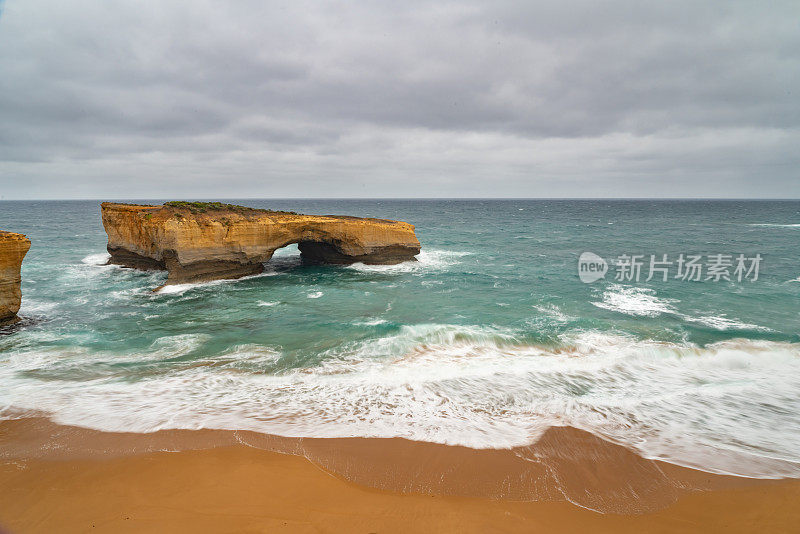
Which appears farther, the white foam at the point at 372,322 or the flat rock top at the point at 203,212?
the flat rock top at the point at 203,212

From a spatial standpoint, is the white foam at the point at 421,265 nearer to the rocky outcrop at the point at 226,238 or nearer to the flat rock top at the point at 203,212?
the rocky outcrop at the point at 226,238

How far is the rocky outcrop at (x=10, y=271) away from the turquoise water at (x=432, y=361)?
1.08 metres

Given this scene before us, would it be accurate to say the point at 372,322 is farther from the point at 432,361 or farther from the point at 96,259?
the point at 96,259

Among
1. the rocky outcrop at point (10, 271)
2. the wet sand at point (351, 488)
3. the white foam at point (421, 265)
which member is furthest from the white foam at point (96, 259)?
the wet sand at point (351, 488)

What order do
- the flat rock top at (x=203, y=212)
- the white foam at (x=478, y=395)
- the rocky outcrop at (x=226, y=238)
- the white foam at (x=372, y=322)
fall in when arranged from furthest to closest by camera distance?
the flat rock top at (x=203, y=212)
the rocky outcrop at (x=226, y=238)
the white foam at (x=372, y=322)
the white foam at (x=478, y=395)

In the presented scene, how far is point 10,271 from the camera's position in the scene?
1313 cm

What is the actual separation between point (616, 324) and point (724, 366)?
3.50m

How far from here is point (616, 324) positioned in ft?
46.7

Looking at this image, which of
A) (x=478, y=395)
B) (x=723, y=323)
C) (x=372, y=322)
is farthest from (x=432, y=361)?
(x=723, y=323)

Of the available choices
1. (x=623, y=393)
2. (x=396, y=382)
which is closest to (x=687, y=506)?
(x=623, y=393)

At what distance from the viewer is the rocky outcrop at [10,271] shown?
12.8 meters

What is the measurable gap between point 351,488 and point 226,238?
1763cm

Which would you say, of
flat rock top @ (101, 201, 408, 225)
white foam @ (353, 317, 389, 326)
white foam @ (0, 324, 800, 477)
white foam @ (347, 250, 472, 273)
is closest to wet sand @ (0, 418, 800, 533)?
white foam @ (0, 324, 800, 477)

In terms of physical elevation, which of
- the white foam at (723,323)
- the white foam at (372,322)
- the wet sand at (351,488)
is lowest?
the wet sand at (351,488)
